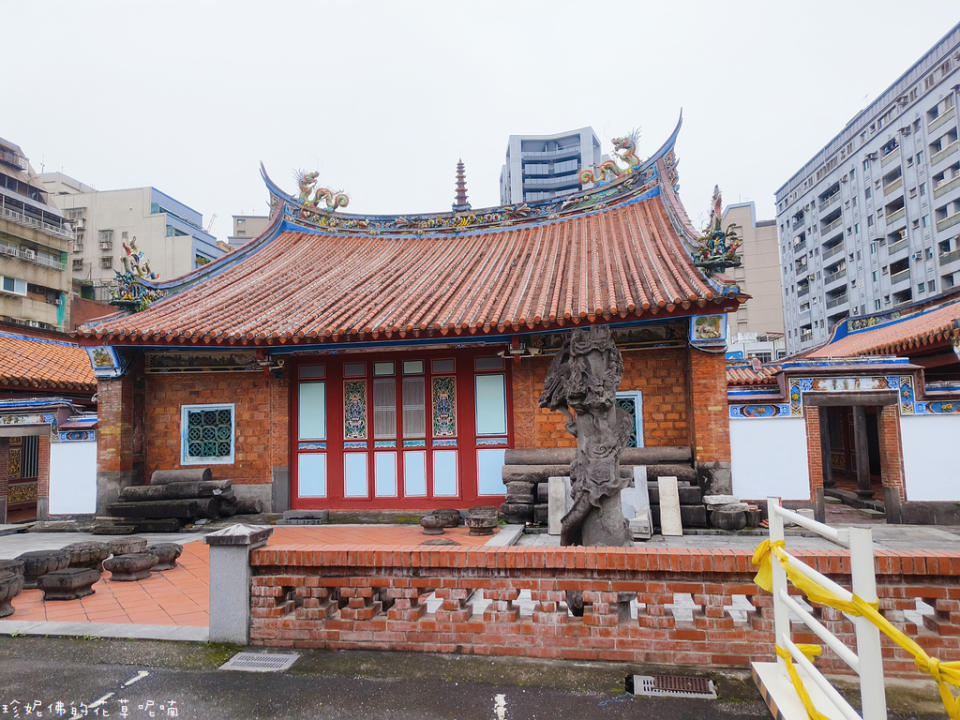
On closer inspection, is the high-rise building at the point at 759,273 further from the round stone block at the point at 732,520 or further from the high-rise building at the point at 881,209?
the round stone block at the point at 732,520

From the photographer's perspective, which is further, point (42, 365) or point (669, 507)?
point (42, 365)

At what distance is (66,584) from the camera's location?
593 cm

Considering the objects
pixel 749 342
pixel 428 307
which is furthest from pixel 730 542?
pixel 749 342

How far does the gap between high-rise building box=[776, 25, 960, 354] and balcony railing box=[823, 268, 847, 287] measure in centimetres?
7

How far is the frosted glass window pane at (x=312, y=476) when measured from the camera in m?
11.2

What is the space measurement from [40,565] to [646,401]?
9021 mm

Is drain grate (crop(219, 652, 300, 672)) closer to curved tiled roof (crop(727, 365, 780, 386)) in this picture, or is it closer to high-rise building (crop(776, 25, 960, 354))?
curved tiled roof (crop(727, 365, 780, 386))

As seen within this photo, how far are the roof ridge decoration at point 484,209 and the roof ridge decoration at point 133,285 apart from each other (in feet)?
15.4

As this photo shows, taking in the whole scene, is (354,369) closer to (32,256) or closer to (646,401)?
(646,401)

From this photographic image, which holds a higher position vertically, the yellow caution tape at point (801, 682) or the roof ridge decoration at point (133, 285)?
Answer: the roof ridge decoration at point (133, 285)

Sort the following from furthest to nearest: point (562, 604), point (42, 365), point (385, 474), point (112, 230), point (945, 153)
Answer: point (112, 230)
point (945, 153)
point (42, 365)
point (385, 474)
point (562, 604)

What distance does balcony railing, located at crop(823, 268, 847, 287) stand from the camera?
41.0 metres

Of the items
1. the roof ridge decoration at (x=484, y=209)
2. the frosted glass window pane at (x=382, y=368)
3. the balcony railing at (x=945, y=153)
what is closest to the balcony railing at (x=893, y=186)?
the balcony railing at (x=945, y=153)

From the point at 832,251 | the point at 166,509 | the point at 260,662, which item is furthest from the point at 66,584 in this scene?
the point at 832,251
